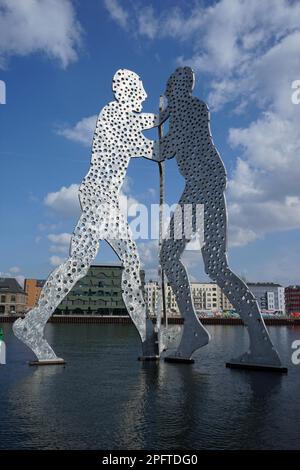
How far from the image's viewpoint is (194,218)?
17.5 meters

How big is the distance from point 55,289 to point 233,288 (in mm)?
Result: 6300

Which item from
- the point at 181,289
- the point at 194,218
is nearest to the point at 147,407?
the point at 181,289

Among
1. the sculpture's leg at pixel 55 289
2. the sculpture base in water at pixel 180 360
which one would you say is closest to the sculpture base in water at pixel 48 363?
the sculpture's leg at pixel 55 289

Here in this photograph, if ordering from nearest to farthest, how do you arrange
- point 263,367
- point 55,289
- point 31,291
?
1. point 263,367
2. point 55,289
3. point 31,291

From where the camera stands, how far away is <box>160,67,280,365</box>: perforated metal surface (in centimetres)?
1597

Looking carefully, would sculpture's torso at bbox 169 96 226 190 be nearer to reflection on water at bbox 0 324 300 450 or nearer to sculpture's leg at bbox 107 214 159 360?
sculpture's leg at bbox 107 214 159 360

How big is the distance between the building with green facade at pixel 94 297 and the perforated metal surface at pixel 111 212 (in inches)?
2301

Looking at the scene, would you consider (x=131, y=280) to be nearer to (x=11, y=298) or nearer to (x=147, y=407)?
(x=147, y=407)

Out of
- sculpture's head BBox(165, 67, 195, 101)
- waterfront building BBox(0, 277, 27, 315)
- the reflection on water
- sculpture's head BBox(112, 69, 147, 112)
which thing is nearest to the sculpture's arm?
sculpture's head BBox(112, 69, 147, 112)

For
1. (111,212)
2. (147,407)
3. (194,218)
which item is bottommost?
(147,407)

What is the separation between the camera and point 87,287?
254 feet

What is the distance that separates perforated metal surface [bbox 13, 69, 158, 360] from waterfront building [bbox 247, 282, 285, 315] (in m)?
109

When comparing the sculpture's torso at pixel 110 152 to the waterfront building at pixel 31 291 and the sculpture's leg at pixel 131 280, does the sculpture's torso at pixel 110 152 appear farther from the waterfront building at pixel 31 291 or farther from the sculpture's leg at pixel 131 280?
the waterfront building at pixel 31 291
